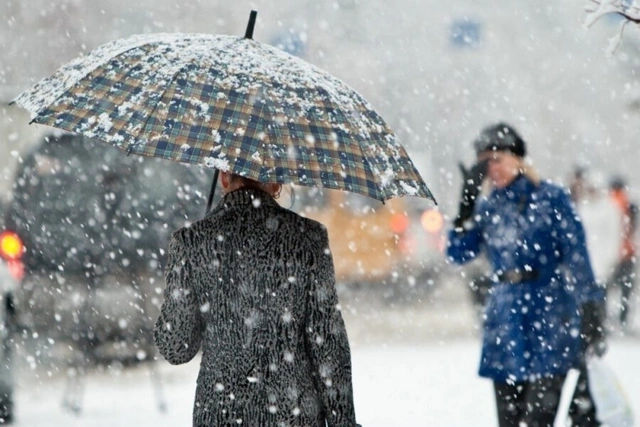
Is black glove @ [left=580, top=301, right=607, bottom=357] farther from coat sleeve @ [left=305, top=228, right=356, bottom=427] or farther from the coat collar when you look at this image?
the coat collar

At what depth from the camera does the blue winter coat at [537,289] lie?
4.46 meters

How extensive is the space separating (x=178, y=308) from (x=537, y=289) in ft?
6.85

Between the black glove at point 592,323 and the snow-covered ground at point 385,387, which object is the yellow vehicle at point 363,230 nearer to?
the snow-covered ground at point 385,387

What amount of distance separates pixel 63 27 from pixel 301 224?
19.0 metres

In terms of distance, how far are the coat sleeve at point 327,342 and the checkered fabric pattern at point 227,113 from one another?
0.84 feet

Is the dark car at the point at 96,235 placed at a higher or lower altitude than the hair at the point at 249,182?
higher

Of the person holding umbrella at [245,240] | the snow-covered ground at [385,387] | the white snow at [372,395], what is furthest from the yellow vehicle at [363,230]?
the person holding umbrella at [245,240]

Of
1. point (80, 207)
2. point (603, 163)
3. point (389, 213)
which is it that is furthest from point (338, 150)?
point (603, 163)

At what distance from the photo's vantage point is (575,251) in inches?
174

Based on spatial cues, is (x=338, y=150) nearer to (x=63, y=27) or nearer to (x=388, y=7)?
(x=63, y=27)

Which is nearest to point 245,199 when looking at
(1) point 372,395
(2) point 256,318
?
(2) point 256,318

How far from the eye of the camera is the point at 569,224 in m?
4.42

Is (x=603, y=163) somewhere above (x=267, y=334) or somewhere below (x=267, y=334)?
above

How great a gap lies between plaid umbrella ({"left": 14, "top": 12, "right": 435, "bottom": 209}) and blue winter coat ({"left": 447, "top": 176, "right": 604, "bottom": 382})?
1295 millimetres
